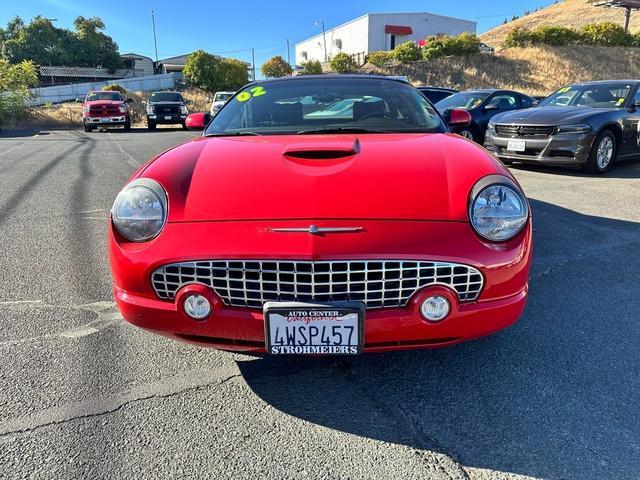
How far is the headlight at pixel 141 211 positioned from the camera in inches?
77.9

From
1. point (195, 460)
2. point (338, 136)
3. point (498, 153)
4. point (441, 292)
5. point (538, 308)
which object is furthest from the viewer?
point (498, 153)

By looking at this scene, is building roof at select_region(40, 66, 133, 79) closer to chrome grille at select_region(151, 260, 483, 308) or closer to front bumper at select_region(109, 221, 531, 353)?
front bumper at select_region(109, 221, 531, 353)

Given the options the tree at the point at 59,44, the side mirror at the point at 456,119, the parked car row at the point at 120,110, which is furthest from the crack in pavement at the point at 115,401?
the tree at the point at 59,44

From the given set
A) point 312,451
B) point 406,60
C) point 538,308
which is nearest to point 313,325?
point 312,451

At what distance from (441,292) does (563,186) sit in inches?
210

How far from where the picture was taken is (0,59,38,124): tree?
75.3ft

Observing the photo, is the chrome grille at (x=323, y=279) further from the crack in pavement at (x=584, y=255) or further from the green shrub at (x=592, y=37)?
the green shrub at (x=592, y=37)

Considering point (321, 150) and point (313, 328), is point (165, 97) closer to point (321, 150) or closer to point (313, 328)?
point (321, 150)

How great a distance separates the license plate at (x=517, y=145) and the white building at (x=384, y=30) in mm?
50615

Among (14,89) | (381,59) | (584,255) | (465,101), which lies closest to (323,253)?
(584,255)

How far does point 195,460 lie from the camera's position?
171 cm

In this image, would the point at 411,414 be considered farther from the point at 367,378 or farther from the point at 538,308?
the point at 538,308

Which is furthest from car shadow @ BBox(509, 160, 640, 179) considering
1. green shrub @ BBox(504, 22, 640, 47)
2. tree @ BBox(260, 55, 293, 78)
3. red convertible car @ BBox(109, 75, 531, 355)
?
tree @ BBox(260, 55, 293, 78)

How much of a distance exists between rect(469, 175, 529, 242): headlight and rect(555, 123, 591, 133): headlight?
5.58 metres
